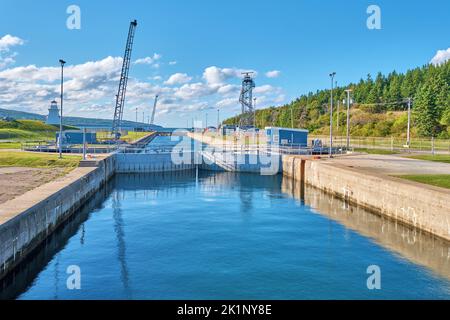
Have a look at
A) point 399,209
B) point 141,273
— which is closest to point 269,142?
point 399,209

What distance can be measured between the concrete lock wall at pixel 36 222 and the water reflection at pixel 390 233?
63.9 feet

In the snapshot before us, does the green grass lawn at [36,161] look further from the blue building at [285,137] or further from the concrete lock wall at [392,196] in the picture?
the blue building at [285,137]

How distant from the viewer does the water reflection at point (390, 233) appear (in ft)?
71.0

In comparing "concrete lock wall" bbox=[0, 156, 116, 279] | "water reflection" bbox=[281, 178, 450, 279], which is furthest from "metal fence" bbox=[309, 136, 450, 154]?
"concrete lock wall" bbox=[0, 156, 116, 279]

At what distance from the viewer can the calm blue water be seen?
56.9 ft

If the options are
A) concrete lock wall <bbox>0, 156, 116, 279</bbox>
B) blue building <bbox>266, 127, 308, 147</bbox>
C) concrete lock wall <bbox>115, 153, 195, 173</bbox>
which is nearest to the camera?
concrete lock wall <bbox>0, 156, 116, 279</bbox>

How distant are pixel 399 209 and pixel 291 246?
33.7ft

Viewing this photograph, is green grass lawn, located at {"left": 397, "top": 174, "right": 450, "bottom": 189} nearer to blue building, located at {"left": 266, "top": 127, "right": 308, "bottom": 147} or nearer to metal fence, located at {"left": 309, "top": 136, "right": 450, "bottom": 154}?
metal fence, located at {"left": 309, "top": 136, "right": 450, "bottom": 154}

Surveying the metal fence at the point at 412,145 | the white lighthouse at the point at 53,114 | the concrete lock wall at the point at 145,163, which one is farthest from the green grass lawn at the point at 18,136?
the metal fence at the point at 412,145

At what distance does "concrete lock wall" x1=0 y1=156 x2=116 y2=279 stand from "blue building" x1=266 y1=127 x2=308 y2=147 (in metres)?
44.4

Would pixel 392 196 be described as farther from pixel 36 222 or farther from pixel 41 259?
pixel 36 222

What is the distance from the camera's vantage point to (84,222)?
30.2 m

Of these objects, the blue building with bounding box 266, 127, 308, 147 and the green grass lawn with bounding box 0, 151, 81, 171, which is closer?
the green grass lawn with bounding box 0, 151, 81, 171
